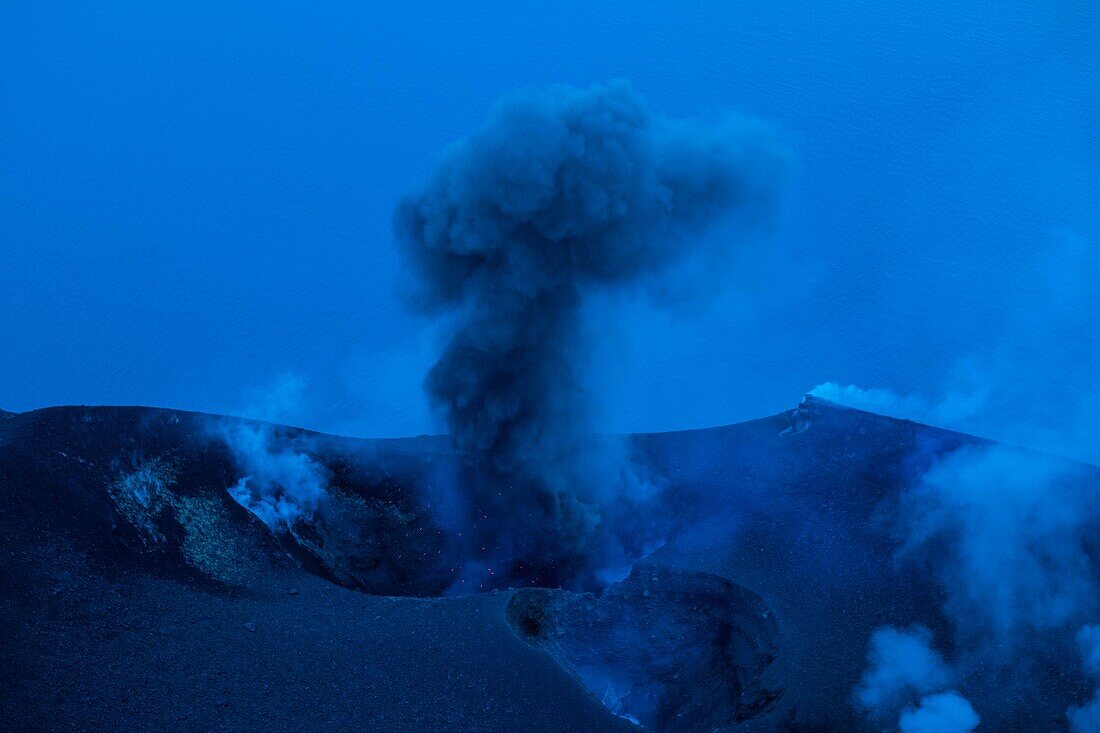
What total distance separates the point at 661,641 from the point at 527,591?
2724mm

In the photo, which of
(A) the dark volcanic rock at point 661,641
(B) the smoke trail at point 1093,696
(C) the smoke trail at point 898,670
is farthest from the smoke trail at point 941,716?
(A) the dark volcanic rock at point 661,641

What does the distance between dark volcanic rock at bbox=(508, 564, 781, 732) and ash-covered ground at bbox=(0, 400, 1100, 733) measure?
5cm

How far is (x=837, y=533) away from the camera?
18672 millimetres

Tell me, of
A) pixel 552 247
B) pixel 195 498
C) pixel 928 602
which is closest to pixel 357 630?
pixel 195 498

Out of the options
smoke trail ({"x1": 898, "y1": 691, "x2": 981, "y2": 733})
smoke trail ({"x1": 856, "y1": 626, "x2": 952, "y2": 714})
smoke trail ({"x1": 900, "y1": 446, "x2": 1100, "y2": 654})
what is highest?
smoke trail ({"x1": 900, "y1": 446, "x2": 1100, "y2": 654})

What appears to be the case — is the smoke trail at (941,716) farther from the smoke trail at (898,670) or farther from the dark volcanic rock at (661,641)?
the dark volcanic rock at (661,641)

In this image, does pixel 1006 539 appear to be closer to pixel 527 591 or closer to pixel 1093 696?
pixel 1093 696

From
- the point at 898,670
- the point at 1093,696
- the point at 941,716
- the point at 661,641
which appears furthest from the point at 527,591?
the point at 1093,696

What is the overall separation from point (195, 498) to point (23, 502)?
10.4ft

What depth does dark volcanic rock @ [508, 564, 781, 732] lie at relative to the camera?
17016 millimetres

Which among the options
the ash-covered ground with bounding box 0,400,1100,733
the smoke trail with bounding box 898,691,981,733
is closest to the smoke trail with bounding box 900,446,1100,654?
the ash-covered ground with bounding box 0,400,1100,733

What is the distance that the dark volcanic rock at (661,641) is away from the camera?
670 inches

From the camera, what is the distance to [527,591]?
18.2 meters

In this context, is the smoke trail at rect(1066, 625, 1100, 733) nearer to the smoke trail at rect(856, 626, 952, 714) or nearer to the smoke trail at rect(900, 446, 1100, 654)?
the smoke trail at rect(900, 446, 1100, 654)
